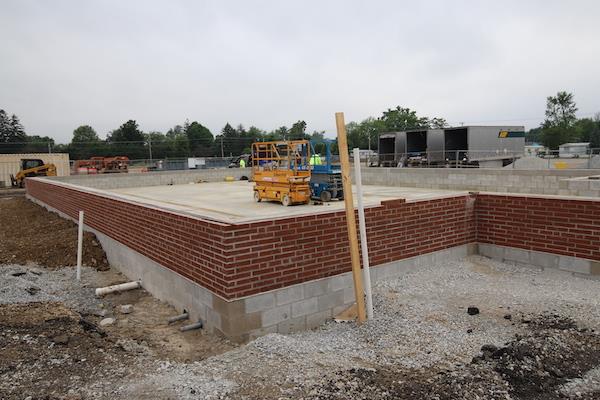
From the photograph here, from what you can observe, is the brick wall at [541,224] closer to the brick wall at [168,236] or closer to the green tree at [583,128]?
the brick wall at [168,236]

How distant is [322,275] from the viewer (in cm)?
655

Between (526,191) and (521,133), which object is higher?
(521,133)

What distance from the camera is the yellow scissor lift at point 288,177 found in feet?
43.3

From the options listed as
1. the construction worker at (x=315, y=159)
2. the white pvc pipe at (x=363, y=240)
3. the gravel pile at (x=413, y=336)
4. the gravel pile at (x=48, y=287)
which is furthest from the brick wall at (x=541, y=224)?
the gravel pile at (x=48, y=287)

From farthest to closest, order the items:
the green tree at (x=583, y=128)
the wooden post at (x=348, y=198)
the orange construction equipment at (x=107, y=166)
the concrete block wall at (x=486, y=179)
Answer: the green tree at (x=583, y=128)
the orange construction equipment at (x=107, y=166)
the concrete block wall at (x=486, y=179)
the wooden post at (x=348, y=198)

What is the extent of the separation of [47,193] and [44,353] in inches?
565

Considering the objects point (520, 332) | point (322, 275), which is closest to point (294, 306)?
point (322, 275)

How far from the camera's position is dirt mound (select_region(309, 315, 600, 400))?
4.15 metres

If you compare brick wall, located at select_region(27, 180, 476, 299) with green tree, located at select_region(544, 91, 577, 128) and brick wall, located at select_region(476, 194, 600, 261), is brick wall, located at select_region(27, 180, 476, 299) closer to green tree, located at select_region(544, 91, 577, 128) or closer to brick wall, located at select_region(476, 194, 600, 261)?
brick wall, located at select_region(476, 194, 600, 261)

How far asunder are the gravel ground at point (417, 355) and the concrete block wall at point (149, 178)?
67.6 feet

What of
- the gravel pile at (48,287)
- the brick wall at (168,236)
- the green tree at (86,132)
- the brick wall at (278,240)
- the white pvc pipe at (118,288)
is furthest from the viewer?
the green tree at (86,132)

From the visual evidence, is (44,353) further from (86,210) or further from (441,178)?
(441,178)

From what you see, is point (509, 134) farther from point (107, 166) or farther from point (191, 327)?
point (107, 166)

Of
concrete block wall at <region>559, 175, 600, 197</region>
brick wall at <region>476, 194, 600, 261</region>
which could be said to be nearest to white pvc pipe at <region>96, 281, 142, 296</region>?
brick wall at <region>476, 194, 600, 261</region>
